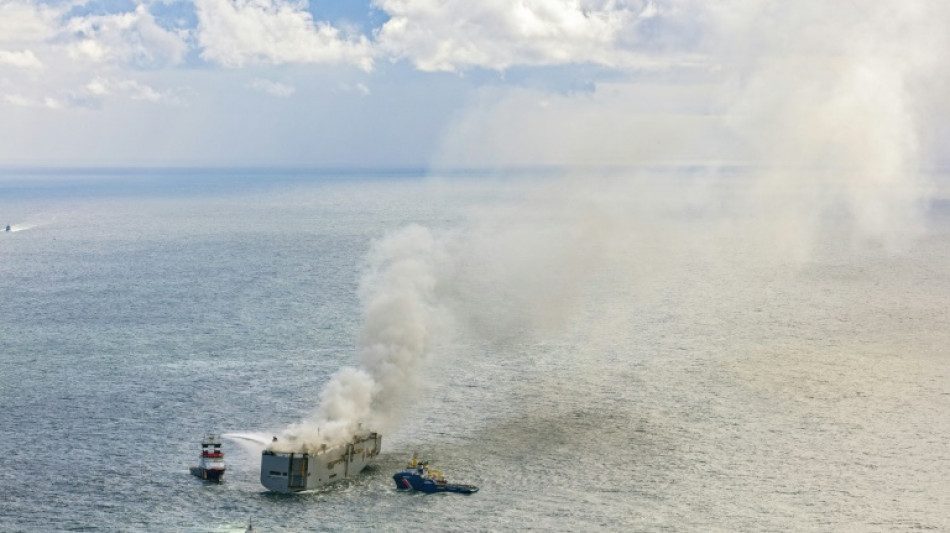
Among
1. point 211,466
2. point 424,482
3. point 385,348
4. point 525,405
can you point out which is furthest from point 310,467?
point 525,405

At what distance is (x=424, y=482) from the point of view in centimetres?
9469

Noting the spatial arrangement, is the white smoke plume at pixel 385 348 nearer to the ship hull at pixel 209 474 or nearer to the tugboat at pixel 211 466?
the tugboat at pixel 211 466

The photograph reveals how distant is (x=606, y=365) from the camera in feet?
456

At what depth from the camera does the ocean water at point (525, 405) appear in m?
89.8

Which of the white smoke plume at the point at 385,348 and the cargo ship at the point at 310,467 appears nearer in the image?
the cargo ship at the point at 310,467

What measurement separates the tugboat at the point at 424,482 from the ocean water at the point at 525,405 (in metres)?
1.40

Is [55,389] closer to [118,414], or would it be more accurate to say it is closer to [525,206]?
[118,414]

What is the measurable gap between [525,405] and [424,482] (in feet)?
87.1

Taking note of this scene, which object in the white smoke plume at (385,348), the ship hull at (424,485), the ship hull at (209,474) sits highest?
the white smoke plume at (385,348)

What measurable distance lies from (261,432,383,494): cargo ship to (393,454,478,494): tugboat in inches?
194

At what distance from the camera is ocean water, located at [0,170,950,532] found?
8975 centimetres

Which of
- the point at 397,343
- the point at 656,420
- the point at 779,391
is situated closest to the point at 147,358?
the point at 397,343

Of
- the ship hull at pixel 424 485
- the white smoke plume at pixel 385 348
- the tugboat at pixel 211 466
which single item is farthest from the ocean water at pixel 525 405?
the white smoke plume at pixel 385 348

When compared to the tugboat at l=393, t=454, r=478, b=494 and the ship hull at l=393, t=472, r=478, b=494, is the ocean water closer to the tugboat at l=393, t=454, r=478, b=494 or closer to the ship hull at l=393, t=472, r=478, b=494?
the ship hull at l=393, t=472, r=478, b=494
